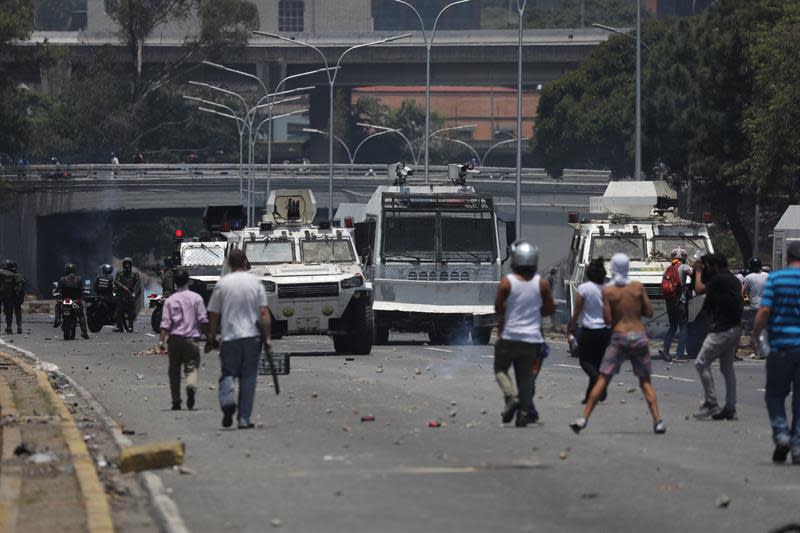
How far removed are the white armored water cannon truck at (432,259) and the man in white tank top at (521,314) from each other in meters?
16.7

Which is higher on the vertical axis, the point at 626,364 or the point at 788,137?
the point at 788,137

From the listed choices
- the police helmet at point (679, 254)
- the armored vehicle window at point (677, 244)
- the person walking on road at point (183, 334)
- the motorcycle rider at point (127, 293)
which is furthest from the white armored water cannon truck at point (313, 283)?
the person walking on road at point (183, 334)

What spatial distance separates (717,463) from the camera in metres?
14.7

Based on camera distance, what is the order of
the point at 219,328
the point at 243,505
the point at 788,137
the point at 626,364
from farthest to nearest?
the point at 788,137 < the point at 626,364 < the point at 219,328 < the point at 243,505

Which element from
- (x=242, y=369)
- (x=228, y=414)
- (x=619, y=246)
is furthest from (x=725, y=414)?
(x=619, y=246)

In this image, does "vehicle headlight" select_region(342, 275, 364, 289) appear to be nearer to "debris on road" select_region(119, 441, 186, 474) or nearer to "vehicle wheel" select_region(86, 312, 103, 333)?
"vehicle wheel" select_region(86, 312, 103, 333)

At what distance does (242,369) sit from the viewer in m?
17.2

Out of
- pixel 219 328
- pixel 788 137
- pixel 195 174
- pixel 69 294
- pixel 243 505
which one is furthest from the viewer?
pixel 195 174

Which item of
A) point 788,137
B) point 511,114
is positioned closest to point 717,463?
point 788,137

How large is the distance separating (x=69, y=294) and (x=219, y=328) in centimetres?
2097

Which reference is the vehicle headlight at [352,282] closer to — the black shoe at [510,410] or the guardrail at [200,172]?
the black shoe at [510,410]

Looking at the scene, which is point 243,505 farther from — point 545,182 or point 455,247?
point 545,182

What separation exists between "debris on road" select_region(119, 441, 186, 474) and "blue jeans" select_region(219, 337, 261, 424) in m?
3.15

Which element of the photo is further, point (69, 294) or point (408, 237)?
point (69, 294)
